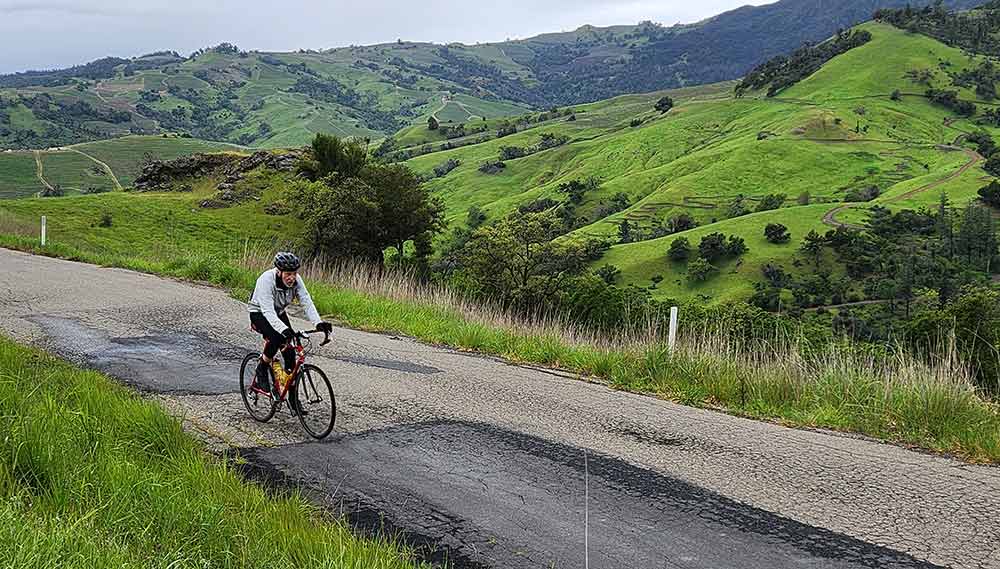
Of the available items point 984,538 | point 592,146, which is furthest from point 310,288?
point 592,146

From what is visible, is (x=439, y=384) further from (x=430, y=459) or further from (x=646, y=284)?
(x=646, y=284)

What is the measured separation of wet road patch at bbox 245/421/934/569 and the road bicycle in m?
0.32

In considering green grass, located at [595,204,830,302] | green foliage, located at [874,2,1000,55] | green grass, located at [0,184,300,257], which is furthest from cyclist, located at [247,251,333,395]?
green foliage, located at [874,2,1000,55]

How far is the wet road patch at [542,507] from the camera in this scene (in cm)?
456

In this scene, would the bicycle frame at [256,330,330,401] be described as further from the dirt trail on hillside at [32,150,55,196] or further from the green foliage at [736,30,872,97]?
the green foliage at [736,30,872,97]

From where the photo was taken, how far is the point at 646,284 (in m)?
94.9

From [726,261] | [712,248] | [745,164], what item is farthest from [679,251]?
[745,164]

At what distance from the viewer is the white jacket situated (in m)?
6.73

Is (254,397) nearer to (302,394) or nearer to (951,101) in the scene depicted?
(302,394)

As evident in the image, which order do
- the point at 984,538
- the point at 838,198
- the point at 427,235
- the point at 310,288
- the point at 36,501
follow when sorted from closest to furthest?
the point at 36,501, the point at 984,538, the point at 310,288, the point at 427,235, the point at 838,198

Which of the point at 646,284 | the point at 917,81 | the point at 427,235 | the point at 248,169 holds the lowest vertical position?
the point at 646,284

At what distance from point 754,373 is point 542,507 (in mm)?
4476

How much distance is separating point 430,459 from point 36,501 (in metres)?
2.94

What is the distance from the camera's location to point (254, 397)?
722cm
